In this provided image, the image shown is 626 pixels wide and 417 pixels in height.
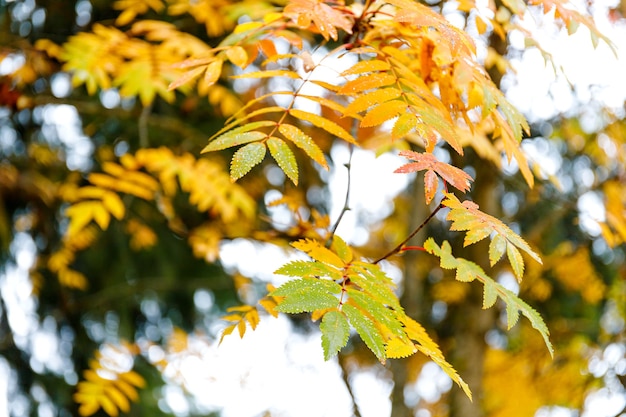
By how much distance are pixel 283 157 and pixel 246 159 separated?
6cm

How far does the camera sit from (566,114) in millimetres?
3453

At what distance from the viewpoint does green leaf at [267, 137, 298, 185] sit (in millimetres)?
1039

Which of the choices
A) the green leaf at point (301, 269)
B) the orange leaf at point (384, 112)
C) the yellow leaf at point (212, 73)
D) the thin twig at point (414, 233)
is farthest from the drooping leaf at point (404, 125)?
the yellow leaf at point (212, 73)

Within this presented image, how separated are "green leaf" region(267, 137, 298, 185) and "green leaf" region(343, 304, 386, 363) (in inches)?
8.7

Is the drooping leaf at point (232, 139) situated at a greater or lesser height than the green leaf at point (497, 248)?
greater

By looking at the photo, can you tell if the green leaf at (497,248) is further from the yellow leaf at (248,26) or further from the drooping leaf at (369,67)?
the yellow leaf at (248,26)

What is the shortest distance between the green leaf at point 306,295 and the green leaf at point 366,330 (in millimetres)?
25

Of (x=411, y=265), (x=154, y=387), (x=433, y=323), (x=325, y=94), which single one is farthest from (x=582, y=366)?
(x=154, y=387)

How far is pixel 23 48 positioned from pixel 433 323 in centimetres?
263

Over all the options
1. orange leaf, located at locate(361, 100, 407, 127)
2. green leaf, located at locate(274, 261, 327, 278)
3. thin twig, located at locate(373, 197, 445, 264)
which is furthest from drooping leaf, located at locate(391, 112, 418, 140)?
green leaf, located at locate(274, 261, 327, 278)

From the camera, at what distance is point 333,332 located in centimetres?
89

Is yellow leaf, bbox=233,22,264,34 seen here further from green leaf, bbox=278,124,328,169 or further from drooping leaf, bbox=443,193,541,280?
drooping leaf, bbox=443,193,541,280

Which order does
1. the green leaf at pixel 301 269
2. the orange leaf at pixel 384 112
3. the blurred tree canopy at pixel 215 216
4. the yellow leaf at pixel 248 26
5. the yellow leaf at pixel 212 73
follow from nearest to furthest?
the green leaf at pixel 301 269
the orange leaf at pixel 384 112
the yellow leaf at pixel 212 73
the yellow leaf at pixel 248 26
the blurred tree canopy at pixel 215 216

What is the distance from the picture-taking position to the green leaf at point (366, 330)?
0.90 m
